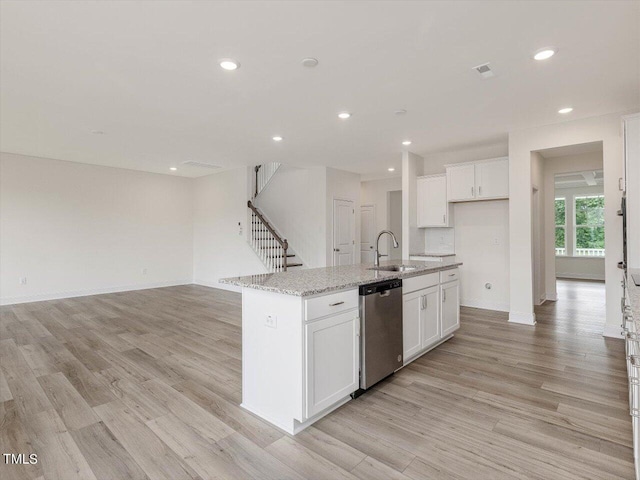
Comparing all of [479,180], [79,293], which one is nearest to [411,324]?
[479,180]

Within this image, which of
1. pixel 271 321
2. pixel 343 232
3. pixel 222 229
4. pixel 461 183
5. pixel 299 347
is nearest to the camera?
pixel 299 347

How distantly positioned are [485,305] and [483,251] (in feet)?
3.03

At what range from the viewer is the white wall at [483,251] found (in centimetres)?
551

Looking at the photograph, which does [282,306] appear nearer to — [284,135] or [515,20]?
[515,20]

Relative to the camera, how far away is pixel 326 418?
7.52 ft

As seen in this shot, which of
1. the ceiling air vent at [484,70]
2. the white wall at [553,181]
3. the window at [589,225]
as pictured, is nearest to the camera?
the ceiling air vent at [484,70]

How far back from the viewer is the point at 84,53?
8.71 feet

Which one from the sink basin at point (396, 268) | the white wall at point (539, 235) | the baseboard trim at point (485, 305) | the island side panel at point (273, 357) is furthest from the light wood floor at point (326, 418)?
the white wall at point (539, 235)

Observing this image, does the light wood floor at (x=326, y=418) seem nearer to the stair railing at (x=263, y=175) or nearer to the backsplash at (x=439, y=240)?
the backsplash at (x=439, y=240)

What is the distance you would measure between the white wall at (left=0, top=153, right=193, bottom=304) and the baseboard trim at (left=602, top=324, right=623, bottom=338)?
27.3ft

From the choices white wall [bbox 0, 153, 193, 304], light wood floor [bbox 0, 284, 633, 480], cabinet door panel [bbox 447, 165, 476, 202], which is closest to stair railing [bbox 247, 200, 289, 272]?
white wall [bbox 0, 153, 193, 304]


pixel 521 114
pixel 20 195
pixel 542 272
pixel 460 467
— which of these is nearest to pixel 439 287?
pixel 460 467

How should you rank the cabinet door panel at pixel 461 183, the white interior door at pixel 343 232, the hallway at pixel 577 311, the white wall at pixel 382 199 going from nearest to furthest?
the hallway at pixel 577 311 → the cabinet door panel at pixel 461 183 → the white interior door at pixel 343 232 → the white wall at pixel 382 199

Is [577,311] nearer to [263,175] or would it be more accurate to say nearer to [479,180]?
[479,180]
